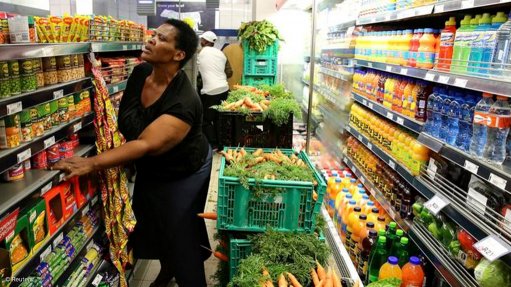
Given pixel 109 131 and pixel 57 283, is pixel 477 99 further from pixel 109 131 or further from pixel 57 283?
pixel 57 283

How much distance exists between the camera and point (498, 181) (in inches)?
81.8

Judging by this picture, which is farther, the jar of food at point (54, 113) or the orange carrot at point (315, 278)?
the jar of food at point (54, 113)

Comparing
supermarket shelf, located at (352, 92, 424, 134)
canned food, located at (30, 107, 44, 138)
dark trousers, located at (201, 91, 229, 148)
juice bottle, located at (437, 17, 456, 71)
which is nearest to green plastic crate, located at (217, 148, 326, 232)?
canned food, located at (30, 107, 44, 138)

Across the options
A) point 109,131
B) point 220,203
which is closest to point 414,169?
point 220,203

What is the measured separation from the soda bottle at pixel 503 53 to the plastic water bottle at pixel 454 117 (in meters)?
0.41

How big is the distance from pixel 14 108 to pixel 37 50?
0.31 m

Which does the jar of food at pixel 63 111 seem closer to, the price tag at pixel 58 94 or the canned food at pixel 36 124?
the price tag at pixel 58 94

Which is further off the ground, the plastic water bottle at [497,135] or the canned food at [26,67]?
the canned food at [26,67]

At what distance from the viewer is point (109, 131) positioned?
2697 mm

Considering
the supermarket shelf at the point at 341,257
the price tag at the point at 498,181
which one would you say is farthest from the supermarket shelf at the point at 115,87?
the price tag at the point at 498,181

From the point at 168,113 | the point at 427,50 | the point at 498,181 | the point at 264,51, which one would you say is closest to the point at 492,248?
the point at 498,181

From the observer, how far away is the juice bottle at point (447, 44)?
2.80 metres

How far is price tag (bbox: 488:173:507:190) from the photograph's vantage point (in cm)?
203

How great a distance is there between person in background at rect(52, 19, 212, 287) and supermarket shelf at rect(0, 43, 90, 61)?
0.41 m
